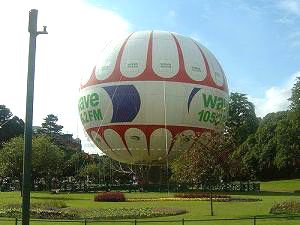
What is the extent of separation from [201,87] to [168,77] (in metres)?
3.00

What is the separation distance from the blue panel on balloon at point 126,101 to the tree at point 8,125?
4963 centimetres

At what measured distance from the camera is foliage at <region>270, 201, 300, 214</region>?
78.9ft

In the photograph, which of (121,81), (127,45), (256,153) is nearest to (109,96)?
(121,81)

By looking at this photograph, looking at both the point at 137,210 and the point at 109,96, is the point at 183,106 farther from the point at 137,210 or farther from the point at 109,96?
the point at 137,210

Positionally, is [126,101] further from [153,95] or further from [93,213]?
[93,213]

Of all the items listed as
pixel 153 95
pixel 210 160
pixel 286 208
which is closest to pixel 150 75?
pixel 153 95

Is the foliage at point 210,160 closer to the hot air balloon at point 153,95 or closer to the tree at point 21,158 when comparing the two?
the hot air balloon at point 153,95

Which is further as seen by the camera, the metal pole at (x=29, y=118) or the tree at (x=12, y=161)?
the tree at (x=12, y=161)

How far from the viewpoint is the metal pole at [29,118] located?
945 cm

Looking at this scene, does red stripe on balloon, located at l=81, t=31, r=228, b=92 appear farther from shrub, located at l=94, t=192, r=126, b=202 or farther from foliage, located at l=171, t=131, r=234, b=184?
foliage, located at l=171, t=131, r=234, b=184

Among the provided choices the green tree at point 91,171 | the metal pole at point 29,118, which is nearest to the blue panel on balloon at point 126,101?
the green tree at point 91,171

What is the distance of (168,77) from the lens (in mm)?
44250

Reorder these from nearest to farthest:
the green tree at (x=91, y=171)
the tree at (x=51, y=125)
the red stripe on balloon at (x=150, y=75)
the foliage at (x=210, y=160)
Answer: the foliage at (x=210, y=160)
the red stripe on balloon at (x=150, y=75)
the green tree at (x=91, y=171)
the tree at (x=51, y=125)

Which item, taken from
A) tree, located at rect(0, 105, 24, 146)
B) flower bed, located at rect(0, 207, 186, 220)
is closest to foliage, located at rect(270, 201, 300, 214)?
flower bed, located at rect(0, 207, 186, 220)
